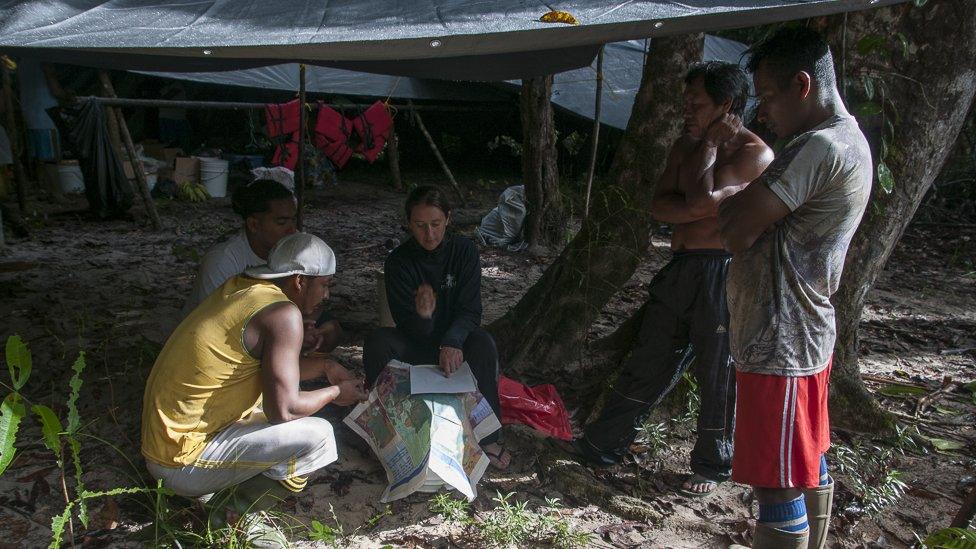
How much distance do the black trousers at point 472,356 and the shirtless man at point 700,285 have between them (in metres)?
0.48

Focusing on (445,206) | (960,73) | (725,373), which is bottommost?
(725,373)

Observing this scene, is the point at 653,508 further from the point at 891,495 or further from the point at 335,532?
the point at 335,532

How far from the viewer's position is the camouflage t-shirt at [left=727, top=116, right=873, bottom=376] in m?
1.89

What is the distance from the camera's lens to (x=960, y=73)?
2.99 meters

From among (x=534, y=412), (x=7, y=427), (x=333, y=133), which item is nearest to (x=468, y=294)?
(x=534, y=412)

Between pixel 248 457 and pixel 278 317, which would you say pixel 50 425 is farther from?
pixel 278 317

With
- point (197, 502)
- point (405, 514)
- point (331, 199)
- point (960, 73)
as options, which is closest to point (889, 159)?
point (960, 73)

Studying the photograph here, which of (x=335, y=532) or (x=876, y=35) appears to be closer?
(x=335, y=532)

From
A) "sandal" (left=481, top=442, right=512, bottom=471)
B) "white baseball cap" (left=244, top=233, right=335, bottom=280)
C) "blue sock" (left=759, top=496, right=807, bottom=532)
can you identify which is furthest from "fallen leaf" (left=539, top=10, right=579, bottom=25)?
"sandal" (left=481, top=442, right=512, bottom=471)

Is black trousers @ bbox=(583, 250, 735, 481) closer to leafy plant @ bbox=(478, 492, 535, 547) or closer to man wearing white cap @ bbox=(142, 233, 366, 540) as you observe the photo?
leafy plant @ bbox=(478, 492, 535, 547)

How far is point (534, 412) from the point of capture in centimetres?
322

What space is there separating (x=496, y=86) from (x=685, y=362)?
7.38 m

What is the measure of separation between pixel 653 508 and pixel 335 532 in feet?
4.01

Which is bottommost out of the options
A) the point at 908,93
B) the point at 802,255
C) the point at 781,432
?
the point at 781,432
